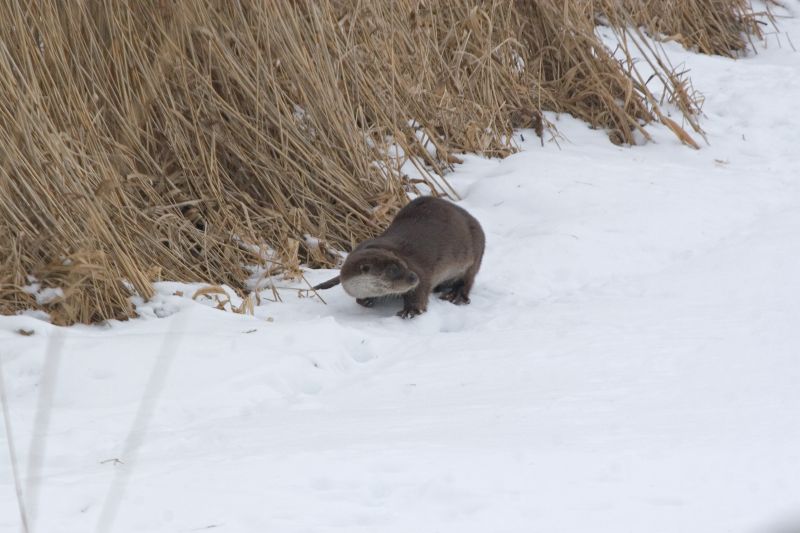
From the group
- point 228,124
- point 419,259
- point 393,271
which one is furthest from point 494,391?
point 228,124

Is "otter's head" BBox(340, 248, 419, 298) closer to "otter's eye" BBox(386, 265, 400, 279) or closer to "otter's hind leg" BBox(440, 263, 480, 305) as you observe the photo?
"otter's eye" BBox(386, 265, 400, 279)

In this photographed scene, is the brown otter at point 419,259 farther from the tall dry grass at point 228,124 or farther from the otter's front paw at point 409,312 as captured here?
the tall dry grass at point 228,124

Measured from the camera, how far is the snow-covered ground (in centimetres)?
251

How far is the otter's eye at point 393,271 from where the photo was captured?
443cm

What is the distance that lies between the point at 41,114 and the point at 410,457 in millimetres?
2255

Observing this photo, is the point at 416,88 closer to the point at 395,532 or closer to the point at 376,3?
the point at 376,3

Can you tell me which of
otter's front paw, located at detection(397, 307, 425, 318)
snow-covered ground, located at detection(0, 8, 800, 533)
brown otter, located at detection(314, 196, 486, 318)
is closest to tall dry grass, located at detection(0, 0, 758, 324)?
snow-covered ground, located at detection(0, 8, 800, 533)

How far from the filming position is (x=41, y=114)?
13.8 feet

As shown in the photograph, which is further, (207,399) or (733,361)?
(733,361)

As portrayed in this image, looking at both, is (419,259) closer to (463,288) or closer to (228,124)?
(463,288)

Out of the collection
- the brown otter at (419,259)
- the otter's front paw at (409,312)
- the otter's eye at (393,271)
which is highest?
the otter's eye at (393,271)

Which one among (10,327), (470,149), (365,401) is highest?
(10,327)

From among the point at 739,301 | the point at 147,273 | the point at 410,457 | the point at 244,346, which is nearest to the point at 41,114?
the point at 147,273

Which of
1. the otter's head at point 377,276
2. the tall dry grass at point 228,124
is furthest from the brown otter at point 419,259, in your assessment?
the tall dry grass at point 228,124
